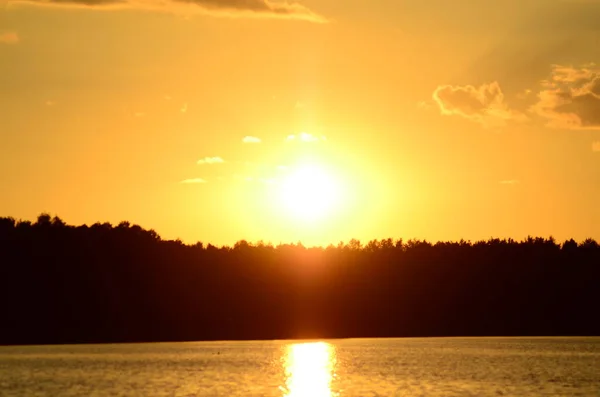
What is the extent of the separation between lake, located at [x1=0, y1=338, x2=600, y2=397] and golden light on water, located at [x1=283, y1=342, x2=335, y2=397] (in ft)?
0.34

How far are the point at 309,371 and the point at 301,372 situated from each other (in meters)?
1.64

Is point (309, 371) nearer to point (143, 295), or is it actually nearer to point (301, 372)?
point (301, 372)

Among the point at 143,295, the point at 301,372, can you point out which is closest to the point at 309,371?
the point at 301,372

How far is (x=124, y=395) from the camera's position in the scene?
74.2 metres

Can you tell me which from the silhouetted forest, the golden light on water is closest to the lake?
the golden light on water

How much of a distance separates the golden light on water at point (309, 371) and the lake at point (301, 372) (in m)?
0.10

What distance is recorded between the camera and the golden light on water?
7928cm

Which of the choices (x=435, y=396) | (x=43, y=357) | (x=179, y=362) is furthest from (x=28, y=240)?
(x=435, y=396)

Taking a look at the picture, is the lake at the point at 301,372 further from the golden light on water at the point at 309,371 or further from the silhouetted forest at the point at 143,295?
the silhouetted forest at the point at 143,295

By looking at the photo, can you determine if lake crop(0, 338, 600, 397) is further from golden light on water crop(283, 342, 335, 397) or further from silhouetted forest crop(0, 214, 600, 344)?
silhouetted forest crop(0, 214, 600, 344)

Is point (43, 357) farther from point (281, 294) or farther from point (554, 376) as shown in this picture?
point (281, 294)

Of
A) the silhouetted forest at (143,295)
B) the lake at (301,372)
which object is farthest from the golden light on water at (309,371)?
the silhouetted forest at (143,295)

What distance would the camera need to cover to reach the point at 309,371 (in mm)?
101625

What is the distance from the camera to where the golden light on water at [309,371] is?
79.3m
